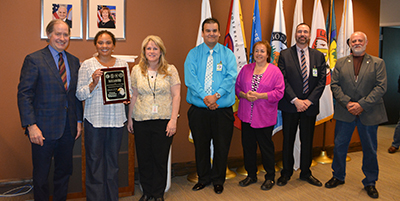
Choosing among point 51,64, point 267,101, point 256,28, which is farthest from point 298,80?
point 51,64

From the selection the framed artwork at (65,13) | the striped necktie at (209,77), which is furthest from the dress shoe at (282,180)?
the framed artwork at (65,13)

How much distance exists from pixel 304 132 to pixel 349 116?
52 cm

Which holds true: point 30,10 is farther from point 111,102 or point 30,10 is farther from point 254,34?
point 254,34

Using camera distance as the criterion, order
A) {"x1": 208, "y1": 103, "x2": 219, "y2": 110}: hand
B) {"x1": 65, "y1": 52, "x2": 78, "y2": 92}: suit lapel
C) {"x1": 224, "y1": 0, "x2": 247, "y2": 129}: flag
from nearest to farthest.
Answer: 1. {"x1": 65, "y1": 52, "x2": 78, "y2": 92}: suit lapel
2. {"x1": 208, "y1": 103, "x2": 219, "y2": 110}: hand
3. {"x1": 224, "y1": 0, "x2": 247, "y2": 129}: flag

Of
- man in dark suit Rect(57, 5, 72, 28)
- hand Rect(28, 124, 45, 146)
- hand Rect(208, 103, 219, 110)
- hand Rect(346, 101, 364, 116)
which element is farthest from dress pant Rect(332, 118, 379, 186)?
man in dark suit Rect(57, 5, 72, 28)

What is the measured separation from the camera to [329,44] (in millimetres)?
4188

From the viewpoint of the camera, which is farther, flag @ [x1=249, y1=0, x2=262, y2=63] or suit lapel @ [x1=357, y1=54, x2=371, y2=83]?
flag @ [x1=249, y1=0, x2=262, y2=63]

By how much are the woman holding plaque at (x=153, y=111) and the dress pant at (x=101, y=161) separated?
253 mm

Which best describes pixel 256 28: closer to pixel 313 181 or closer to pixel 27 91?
pixel 313 181

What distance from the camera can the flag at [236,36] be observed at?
3.60 metres

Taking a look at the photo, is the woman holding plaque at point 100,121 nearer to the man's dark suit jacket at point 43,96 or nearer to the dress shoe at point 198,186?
the man's dark suit jacket at point 43,96

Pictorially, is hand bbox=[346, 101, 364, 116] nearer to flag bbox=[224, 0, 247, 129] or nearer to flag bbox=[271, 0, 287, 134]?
flag bbox=[271, 0, 287, 134]

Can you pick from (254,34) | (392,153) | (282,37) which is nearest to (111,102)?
(254,34)

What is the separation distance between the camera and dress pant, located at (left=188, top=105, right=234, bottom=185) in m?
3.01
